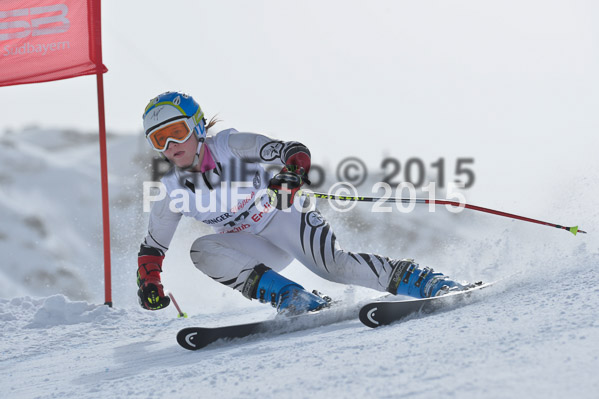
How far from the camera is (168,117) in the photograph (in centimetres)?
345

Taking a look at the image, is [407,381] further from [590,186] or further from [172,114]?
[590,186]

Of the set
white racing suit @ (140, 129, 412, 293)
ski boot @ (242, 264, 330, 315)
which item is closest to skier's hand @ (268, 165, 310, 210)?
white racing suit @ (140, 129, 412, 293)

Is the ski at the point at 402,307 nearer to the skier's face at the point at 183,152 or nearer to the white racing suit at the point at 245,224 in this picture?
the white racing suit at the point at 245,224

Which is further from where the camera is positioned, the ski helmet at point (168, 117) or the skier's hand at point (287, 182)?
the ski helmet at point (168, 117)

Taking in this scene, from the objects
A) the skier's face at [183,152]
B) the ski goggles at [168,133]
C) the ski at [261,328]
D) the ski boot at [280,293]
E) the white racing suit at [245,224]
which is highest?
the ski goggles at [168,133]

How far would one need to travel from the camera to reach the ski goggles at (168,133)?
345 centimetres

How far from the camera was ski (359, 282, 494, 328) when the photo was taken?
110 inches

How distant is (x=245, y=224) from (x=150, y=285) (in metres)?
0.69

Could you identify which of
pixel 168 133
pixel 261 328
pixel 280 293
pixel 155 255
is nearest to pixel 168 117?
pixel 168 133

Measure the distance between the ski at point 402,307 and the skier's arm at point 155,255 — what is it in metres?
1.38

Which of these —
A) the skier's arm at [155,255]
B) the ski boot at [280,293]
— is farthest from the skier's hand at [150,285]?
the ski boot at [280,293]

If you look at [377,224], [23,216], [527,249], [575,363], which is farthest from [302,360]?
[23,216]

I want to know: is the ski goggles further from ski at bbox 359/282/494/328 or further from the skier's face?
ski at bbox 359/282/494/328

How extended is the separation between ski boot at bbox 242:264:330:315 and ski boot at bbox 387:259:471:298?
424 millimetres
